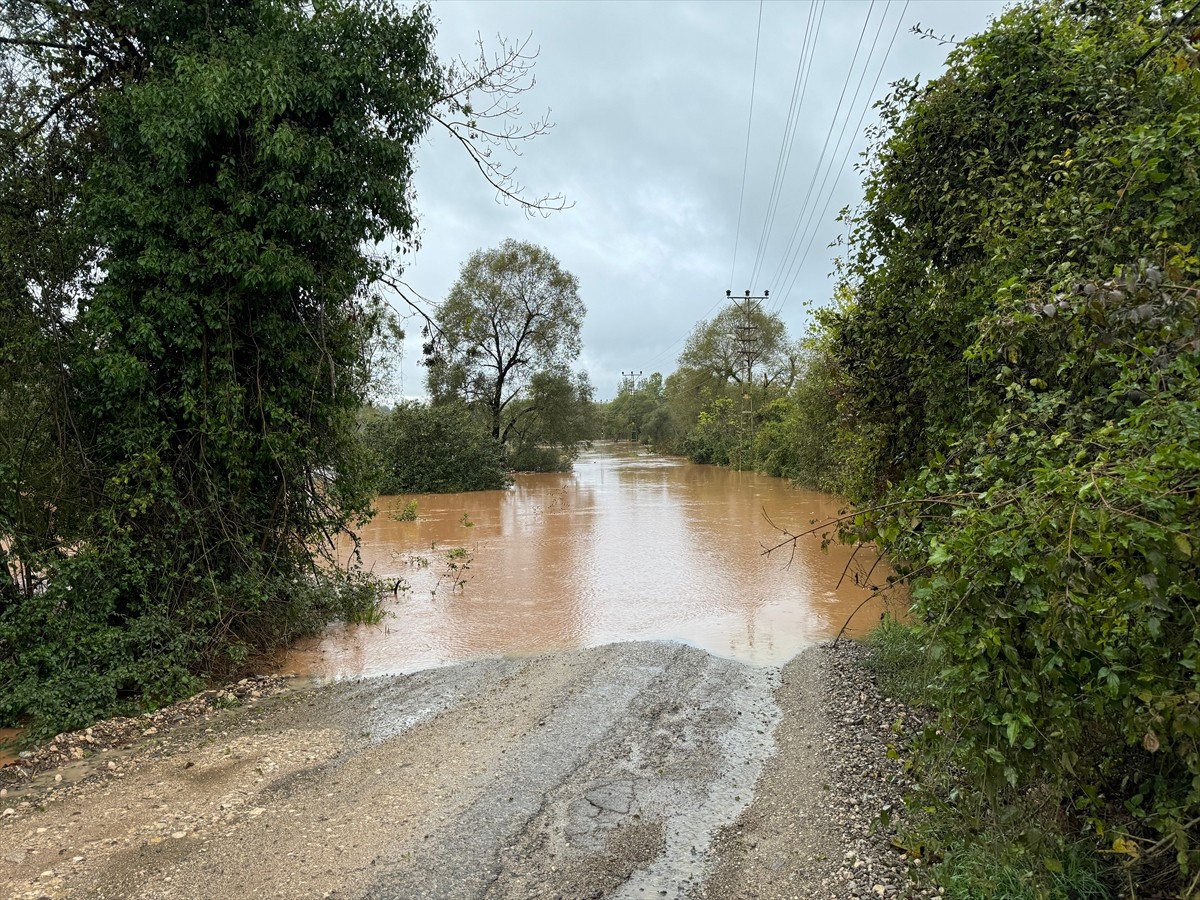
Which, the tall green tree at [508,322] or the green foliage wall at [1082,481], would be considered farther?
the tall green tree at [508,322]

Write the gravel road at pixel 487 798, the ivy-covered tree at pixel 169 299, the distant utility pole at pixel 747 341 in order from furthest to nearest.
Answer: the distant utility pole at pixel 747 341
the ivy-covered tree at pixel 169 299
the gravel road at pixel 487 798

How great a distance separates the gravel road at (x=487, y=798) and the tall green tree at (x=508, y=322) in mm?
26253

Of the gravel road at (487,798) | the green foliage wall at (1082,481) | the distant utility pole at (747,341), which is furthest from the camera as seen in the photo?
the distant utility pole at (747,341)

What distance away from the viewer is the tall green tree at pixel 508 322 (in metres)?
32.0

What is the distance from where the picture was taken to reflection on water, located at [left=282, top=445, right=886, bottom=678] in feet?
26.9

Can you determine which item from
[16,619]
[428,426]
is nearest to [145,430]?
[16,619]

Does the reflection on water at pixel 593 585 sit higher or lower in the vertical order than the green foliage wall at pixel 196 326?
lower

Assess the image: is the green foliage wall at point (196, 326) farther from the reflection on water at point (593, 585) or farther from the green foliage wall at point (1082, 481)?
the green foliage wall at point (1082, 481)

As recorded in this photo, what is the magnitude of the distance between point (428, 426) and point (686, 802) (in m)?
23.9

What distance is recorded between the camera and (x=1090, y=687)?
239cm

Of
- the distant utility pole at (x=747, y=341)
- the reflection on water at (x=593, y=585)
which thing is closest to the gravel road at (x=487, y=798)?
the reflection on water at (x=593, y=585)

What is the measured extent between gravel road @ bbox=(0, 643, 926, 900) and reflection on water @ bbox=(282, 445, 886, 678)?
143 centimetres

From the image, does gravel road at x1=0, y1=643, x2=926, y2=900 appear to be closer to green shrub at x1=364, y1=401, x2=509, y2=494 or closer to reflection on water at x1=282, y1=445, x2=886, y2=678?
reflection on water at x1=282, y1=445, x2=886, y2=678

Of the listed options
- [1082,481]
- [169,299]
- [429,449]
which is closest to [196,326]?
[169,299]
